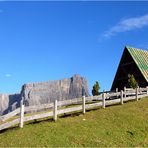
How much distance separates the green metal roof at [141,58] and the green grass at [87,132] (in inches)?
732

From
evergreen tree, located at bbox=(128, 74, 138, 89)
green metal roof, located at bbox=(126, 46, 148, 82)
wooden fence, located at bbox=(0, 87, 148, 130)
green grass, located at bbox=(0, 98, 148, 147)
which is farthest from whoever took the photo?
green metal roof, located at bbox=(126, 46, 148, 82)

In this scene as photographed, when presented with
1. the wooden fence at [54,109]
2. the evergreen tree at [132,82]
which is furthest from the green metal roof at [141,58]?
the wooden fence at [54,109]

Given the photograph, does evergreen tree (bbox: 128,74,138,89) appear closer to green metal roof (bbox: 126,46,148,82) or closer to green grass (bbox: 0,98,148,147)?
green metal roof (bbox: 126,46,148,82)

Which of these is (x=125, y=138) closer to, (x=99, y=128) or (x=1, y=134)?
(x=99, y=128)

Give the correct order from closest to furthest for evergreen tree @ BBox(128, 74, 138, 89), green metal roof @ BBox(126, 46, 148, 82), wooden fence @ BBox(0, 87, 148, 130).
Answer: wooden fence @ BBox(0, 87, 148, 130) → evergreen tree @ BBox(128, 74, 138, 89) → green metal roof @ BBox(126, 46, 148, 82)

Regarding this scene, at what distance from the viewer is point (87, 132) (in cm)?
2236

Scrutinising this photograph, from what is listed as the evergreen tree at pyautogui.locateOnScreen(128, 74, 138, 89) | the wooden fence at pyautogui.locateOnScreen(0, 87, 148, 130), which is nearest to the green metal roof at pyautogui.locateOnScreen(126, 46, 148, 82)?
the evergreen tree at pyautogui.locateOnScreen(128, 74, 138, 89)

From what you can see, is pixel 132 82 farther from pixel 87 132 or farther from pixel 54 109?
pixel 87 132

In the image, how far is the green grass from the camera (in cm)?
2047

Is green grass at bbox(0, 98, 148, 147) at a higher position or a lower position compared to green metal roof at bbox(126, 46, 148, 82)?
lower

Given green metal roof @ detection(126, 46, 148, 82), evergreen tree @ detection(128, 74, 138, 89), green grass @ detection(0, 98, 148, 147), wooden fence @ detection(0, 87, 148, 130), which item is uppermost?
green metal roof @ detection(126, 46, 148, 82)

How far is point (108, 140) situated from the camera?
2142 cm

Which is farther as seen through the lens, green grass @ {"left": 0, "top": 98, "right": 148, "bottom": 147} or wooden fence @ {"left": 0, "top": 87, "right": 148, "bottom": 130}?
wooden fence @ {"left": 0, "top": 87, "right": 148, "bottom": 130}

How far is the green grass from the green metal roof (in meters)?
18.6
